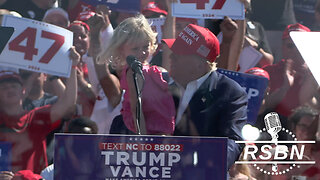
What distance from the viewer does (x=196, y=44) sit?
3021 millimetres

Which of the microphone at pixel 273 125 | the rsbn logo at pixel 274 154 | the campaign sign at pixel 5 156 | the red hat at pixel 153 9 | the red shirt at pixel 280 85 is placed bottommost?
the campaign sign at pixel 5 156

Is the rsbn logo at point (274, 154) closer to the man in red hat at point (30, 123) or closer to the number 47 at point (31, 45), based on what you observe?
the man in red hat at point (30, 123)

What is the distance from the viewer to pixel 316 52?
237 centimetres

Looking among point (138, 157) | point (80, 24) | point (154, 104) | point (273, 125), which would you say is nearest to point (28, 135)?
point (80, 24)

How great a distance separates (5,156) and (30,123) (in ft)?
0.98

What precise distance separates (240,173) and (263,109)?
0.57 m

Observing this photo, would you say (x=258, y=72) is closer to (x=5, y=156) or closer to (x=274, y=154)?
(x=274, y=154)

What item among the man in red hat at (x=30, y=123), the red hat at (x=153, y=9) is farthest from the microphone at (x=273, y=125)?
the man in red hat at (x=30, y=123)

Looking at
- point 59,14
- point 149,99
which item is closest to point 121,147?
point 149,99

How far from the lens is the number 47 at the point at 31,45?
361cm

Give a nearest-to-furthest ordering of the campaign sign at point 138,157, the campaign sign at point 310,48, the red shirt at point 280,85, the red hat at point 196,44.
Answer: the campaign sign at point 138,157 → the campaign sign at point 310,48 → the red hat at point 196,44 → the red shirt at point 280,85

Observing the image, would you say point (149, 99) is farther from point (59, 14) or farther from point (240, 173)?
point (59, 14)

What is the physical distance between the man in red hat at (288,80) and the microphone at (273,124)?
0.08 m

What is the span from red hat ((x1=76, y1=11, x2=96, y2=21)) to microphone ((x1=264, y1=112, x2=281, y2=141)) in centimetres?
126
